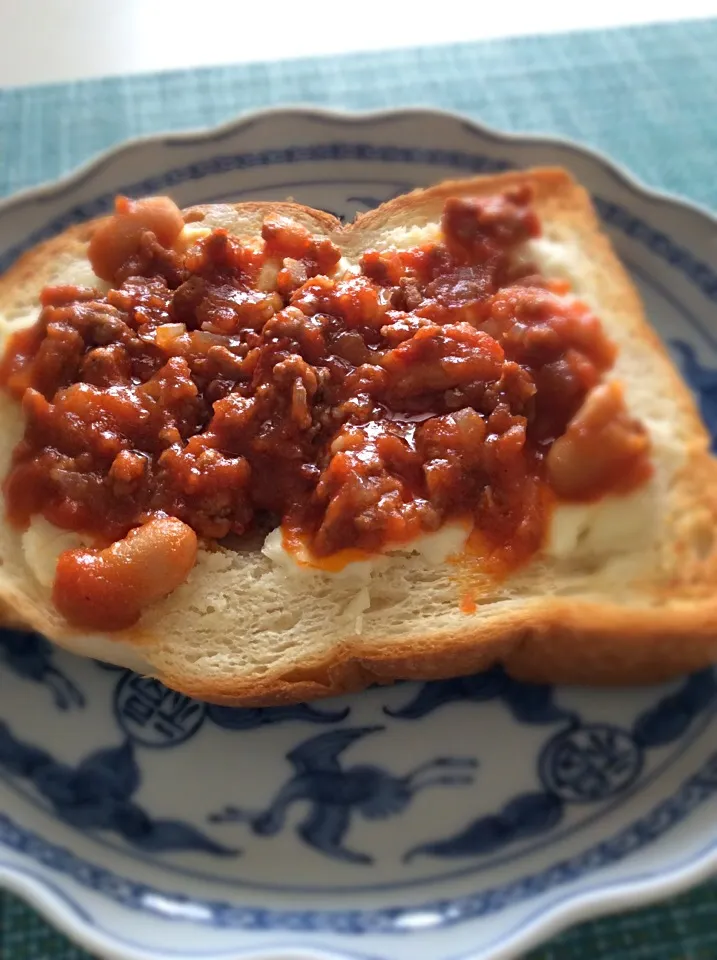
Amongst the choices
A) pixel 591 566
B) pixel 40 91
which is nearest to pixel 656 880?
pixel 591 566

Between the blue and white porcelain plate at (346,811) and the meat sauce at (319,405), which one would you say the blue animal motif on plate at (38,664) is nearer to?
the blue and white porcelain plate at (346,811)

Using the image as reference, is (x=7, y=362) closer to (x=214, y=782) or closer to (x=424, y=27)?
(x=214, y=782)

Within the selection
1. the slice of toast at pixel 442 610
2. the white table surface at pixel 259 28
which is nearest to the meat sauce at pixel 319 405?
the slice of toast at pixel 442 610

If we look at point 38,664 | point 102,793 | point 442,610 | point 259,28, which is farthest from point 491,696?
point 259,28

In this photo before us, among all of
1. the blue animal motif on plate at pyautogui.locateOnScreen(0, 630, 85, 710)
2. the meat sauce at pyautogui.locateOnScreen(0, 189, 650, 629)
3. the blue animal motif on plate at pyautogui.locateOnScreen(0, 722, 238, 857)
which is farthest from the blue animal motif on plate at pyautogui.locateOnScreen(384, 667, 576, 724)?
the blue animal motif on plate at pyautogui.locateOnScreen(0, 630, 85, 710)

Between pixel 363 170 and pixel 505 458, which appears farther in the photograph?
pixel 363 170

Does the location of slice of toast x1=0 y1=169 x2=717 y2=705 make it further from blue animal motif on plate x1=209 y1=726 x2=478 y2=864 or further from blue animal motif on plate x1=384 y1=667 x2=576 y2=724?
blue animal motif on plate x1=209 y1=726 x2=478 y2=864

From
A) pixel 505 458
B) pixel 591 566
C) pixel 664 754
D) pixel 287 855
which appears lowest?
pixel 287 855

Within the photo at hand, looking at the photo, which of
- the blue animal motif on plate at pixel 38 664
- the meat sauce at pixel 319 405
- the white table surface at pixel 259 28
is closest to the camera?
the meat sauce at pixel 319 405
